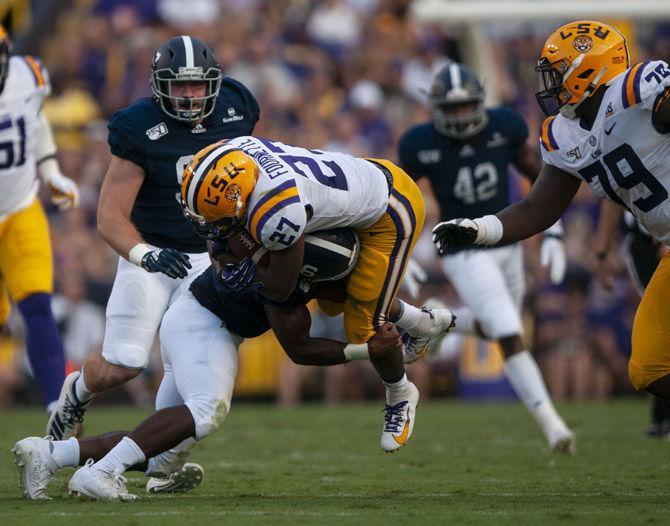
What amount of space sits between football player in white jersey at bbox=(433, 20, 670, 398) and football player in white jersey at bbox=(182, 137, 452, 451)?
29 centimetres

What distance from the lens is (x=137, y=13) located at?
14312 mm

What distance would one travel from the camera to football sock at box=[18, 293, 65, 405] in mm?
6945

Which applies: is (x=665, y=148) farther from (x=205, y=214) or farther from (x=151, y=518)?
(x=151, y=518)

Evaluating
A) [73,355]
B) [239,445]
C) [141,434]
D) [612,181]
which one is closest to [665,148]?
[612,181]

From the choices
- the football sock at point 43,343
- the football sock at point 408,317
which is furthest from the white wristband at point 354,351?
the football sock at point 43,343

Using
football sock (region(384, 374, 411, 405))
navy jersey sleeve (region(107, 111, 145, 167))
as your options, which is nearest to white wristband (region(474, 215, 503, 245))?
football sock (region(384, 374, 411, 405))

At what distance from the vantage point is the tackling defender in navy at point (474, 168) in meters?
7.95

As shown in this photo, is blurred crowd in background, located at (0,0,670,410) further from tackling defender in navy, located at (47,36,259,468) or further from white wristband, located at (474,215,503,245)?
white wristband, located at (474,215,503,245)

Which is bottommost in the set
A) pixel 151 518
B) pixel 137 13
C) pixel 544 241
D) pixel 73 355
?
pixel 73 355

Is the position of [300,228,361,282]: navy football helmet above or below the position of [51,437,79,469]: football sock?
above

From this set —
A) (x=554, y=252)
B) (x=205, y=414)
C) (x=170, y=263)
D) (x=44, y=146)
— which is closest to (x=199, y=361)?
(x=205, y=414)

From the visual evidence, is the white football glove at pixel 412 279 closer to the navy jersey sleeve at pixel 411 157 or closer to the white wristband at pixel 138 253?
the navy jersey sleeve at pixel 411 157

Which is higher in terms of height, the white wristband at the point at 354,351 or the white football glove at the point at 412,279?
the white wristband at the point at 354,351

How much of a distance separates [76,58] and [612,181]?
9.57 meters
